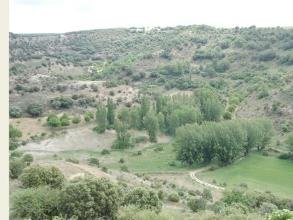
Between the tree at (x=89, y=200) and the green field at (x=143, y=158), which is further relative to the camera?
the green field at (x=143, y=158)

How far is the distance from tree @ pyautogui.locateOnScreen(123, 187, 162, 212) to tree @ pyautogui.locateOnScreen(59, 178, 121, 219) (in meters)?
1.19

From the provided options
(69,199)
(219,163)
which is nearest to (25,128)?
(219,163)

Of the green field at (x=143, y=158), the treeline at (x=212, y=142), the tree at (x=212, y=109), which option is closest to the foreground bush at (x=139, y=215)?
the green field at (x=143, y=158)

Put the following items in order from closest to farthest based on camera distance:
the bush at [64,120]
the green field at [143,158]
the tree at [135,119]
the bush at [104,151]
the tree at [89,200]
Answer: the tree at [89,200] < the green field at [143,158] < the bush at [104,151] < the tree at [135,119] < the bush at [64,120]

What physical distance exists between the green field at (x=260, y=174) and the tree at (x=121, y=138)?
8.55 meters

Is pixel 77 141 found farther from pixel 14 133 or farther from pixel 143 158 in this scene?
pixel 143 158

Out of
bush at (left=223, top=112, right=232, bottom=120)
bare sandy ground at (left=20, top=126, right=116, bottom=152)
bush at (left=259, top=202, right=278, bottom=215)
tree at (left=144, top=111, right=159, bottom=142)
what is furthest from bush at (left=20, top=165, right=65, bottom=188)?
bush at (left=223, top=112, right=232, bottom=120)

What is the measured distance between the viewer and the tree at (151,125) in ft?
145

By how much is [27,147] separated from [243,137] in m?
16.6

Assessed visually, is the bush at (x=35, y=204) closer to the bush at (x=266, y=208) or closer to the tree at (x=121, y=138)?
the bush at (x=266, y=208)

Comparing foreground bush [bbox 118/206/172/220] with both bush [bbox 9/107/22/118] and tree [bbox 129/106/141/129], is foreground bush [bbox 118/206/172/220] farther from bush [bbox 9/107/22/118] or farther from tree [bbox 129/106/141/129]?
bush [bbox 9/107/22/118]

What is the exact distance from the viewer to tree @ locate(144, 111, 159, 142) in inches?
1740
